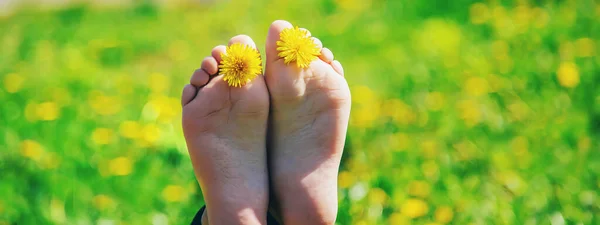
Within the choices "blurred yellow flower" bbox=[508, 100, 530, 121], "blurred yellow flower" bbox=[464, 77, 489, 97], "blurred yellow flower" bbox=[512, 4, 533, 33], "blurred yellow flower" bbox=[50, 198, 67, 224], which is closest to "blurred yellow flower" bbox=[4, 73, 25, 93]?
"blurred yellow flower" bbox=[50, 198, 67, 224]

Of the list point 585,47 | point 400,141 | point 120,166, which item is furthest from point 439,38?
point 120,166

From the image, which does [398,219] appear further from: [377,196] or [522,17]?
[522,17]

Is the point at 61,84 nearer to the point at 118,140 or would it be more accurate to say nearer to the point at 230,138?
the point at 118,140

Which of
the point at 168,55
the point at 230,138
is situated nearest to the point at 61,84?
the point at 168,55

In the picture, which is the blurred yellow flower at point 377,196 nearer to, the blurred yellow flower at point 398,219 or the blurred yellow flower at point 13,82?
the blurred yellow flower at point 398,219

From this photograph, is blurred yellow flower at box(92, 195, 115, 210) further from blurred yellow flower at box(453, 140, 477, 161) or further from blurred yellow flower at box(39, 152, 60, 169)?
blurred yellow flower at box(453, 140, 477, 161)

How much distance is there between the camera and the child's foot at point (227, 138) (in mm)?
1308

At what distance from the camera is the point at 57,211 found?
1864 millimetres

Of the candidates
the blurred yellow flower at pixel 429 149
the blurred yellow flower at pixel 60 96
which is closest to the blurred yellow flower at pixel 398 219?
the blurred yellow flower at pixel 429 149

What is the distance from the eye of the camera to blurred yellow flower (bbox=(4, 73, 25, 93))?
2.75 metres

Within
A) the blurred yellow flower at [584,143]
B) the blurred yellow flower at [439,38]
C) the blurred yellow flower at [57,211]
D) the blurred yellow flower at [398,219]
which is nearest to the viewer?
the blurred yellow flower at [398,219]

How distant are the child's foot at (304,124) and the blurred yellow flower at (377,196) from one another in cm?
46

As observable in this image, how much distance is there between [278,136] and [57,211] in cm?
84

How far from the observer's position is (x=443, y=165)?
200cm
